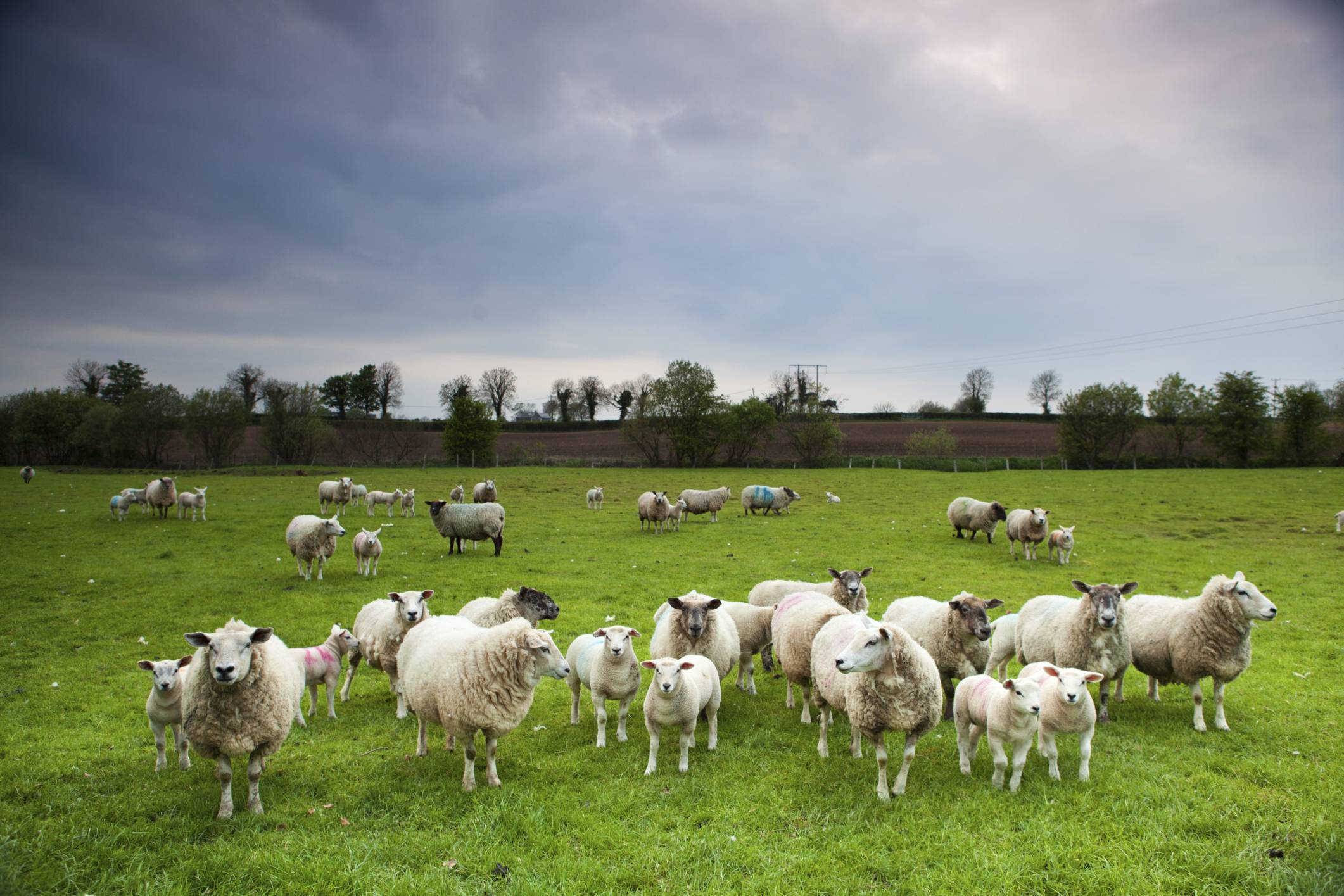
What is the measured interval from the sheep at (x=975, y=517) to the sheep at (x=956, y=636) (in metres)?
16.8

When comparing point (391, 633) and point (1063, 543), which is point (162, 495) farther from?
point (1063, 543)

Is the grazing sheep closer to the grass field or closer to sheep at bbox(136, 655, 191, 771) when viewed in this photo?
the grass field

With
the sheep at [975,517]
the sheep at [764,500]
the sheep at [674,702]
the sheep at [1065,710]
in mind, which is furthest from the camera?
the sheep at [764,500]

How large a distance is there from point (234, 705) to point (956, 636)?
7.52 m

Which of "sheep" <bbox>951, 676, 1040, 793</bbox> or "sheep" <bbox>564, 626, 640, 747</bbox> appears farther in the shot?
"sheep" <bbox>564, 626, 640, 747</bbox>

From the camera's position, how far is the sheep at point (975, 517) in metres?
23.5

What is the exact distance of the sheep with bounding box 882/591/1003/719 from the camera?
764 cm

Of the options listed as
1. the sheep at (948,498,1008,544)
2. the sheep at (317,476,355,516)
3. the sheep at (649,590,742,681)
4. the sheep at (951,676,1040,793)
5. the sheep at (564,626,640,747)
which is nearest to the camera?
the sheep at (951,676,1040,793)

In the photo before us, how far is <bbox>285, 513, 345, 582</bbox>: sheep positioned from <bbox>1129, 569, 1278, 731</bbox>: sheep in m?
16.4

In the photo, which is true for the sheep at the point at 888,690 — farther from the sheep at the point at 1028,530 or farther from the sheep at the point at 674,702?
the sheep at the point at 1028,530

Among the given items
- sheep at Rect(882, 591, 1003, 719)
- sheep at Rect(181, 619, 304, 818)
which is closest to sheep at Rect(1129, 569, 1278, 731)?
sheep at Rect(882, 591, 1003, 719)

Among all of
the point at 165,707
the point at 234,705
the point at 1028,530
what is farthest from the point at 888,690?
the point at 1028,530

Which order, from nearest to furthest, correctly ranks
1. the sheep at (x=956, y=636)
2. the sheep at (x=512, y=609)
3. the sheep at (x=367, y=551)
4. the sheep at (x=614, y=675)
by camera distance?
the sheep at (x=614, y=675)
the sheep at (x=956, y=636)
the sheep at (x=512, y=609)
the sheep at (x=367, y=551)

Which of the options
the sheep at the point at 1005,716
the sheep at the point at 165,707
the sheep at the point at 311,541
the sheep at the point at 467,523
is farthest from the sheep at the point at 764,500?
the sheep at the point at 165,707
